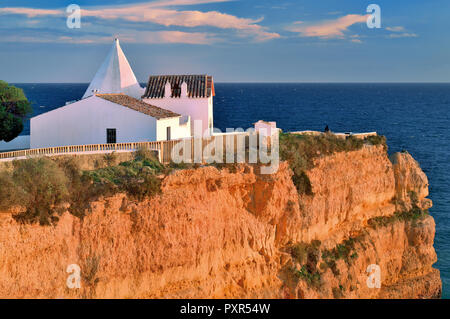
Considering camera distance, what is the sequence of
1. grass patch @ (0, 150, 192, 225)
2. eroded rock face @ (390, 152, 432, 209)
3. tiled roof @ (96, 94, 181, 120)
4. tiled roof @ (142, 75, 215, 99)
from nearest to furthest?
1. grass patch @ (0, 150, 192, 225)
2. tiled roof @ (96, 94, 181, 120)
3. eroded rock face @ (390, 152, 432, 209)
4. tiled roof @ (142, 75, 215, 99)

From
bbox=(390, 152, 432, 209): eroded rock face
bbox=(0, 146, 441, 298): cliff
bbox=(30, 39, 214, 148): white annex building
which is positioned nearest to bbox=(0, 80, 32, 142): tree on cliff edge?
bbox=(30, 39, 214, 148): white annex building

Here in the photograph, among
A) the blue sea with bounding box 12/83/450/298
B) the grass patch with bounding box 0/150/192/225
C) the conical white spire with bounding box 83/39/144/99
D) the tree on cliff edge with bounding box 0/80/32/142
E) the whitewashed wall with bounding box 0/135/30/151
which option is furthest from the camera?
the blue sea with bounding box 12/83/450/298

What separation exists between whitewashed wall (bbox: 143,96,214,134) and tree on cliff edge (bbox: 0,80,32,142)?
6.82 m

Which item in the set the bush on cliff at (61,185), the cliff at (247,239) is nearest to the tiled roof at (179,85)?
the cliff at (247,239)

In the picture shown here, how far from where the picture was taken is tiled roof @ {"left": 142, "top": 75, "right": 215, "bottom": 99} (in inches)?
1364

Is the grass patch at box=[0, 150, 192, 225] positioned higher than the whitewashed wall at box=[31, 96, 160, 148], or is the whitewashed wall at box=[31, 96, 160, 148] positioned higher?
the whitewashed wall at box=[31, 96, 160, 148]

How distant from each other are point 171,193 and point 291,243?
7167mm

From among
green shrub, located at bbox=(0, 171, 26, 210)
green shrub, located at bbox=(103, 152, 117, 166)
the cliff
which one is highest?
green shrub, located at bbox=(103, 152, 117, 166)

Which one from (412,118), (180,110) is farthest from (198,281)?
(412,118)

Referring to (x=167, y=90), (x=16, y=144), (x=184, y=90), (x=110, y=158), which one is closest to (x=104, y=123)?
(x=110, y=158)

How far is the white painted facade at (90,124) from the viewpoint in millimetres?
28656

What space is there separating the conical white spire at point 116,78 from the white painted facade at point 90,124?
613 centimetres

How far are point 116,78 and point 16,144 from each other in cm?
792

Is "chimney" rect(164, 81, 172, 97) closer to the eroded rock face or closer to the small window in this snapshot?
the small window
